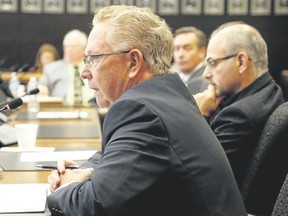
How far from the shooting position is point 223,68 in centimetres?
273

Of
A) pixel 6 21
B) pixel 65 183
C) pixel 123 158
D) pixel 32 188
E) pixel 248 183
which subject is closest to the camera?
pixel 123 158

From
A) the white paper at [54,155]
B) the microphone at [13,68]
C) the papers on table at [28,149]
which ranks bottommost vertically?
the microphone at [13,68]

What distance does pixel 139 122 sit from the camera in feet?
4.36

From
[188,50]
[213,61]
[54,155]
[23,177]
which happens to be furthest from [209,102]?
[188,50]

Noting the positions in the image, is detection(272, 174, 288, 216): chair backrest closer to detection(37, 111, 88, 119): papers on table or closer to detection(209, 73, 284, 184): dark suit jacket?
detection(209, 73, 284, 184): dark suit jacket

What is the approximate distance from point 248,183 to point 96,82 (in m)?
0.89

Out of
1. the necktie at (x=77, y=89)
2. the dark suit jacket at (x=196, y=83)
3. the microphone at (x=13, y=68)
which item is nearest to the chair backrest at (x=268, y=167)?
the dark suit jacket at (x=196, y=83)

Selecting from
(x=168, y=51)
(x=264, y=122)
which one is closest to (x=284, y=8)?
(x=264, y=122)

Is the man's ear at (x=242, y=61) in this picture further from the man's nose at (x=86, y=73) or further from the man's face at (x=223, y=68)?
the man's nose at (x=86, y=73)

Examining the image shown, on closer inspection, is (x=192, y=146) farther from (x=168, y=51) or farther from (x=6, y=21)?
(x=6, y=21)

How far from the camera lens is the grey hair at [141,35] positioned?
5.01 feet

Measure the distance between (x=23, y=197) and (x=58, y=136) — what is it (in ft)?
4.44

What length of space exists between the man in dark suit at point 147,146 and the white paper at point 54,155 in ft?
2.36

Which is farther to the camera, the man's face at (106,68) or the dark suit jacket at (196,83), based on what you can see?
the dark suit jacket at (196,83)
